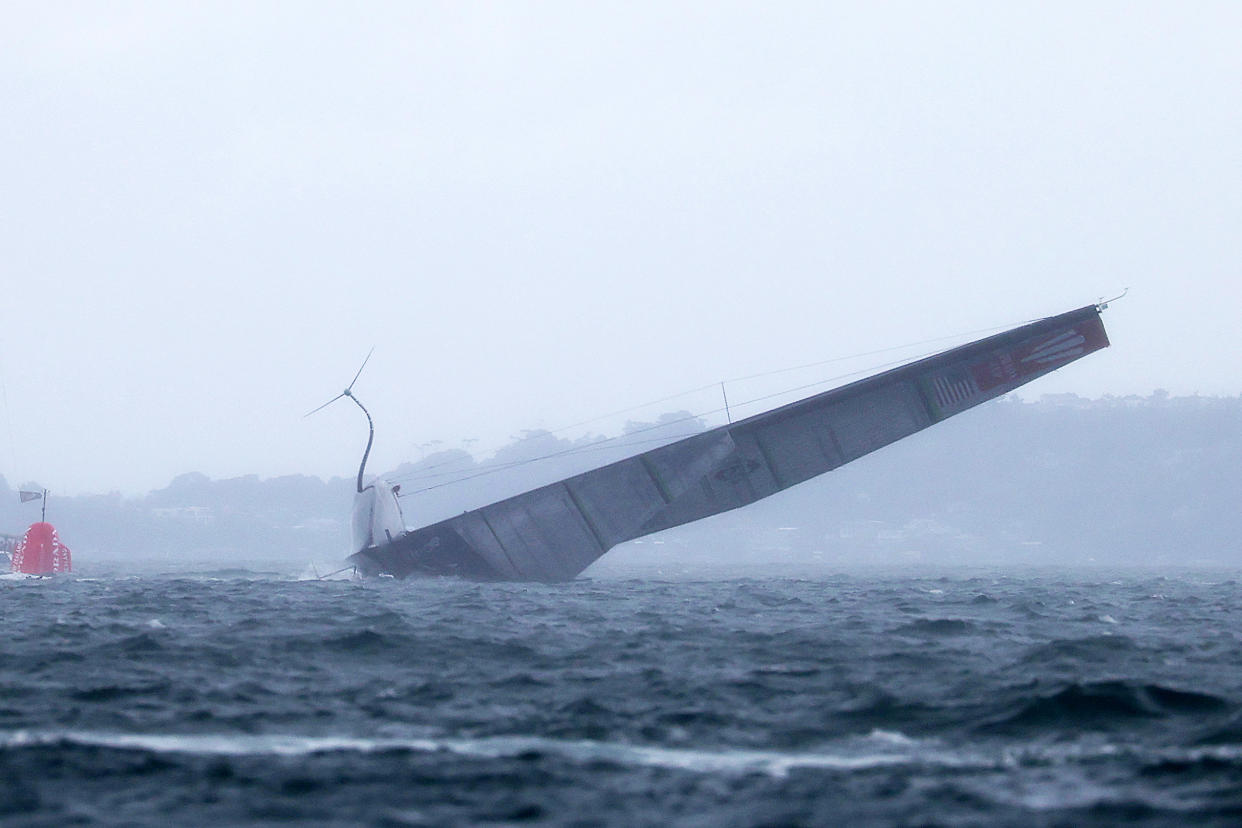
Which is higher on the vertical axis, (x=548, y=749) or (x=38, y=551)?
(x=38, y=551)

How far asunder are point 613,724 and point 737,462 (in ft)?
95.7

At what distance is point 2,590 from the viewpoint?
1339 inches

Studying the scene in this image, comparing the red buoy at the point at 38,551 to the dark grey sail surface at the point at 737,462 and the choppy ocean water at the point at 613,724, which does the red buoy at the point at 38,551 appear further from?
the choppy ocean water at the point at 613,724

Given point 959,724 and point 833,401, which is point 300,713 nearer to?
point 959,724

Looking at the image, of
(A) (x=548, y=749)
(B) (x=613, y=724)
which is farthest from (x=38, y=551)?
(A) (x=548, y=749)

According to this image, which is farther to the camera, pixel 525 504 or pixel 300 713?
pixel 525 504

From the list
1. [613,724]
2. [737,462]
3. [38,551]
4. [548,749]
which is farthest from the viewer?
[38,551]

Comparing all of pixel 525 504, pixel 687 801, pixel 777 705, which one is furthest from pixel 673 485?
pixel 687 801

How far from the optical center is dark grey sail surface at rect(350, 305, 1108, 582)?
123 feet

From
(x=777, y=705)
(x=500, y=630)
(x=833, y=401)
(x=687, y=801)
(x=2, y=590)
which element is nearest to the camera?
(x=687, y=801)

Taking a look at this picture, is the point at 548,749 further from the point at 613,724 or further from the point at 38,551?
the point at 38,551

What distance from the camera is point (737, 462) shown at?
39.4 m

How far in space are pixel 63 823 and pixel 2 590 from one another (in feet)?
99.7

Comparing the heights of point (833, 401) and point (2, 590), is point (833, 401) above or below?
below
